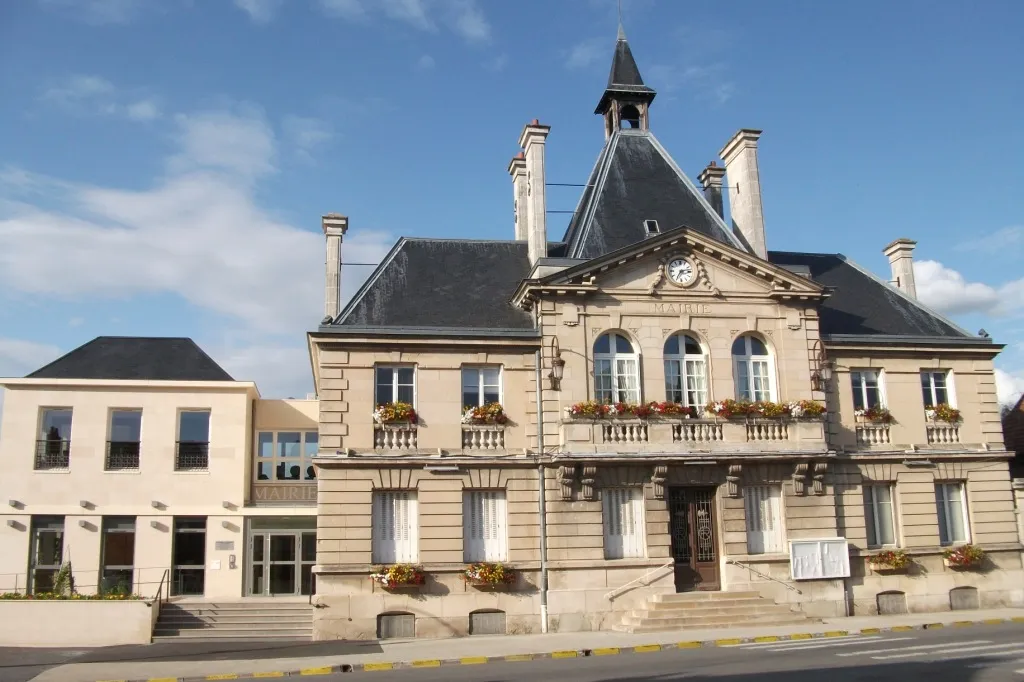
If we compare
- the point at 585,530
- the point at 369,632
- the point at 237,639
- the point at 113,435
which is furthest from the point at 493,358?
the point at 113,435

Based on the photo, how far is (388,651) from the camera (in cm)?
1878

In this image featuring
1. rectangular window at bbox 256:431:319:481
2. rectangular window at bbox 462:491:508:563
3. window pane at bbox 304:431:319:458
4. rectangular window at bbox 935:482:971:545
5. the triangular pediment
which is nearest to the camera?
rectangular window at bbox 462:491:508:563

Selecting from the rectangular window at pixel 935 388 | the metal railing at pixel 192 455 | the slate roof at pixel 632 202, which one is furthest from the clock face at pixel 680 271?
the metal railing at pixel 192 455

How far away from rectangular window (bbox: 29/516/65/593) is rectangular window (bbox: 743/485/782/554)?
1843 centimetres

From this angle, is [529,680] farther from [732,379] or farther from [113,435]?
[113,435]

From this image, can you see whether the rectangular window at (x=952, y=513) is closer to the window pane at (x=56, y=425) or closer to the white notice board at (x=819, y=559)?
the white notice board at (x=819, y=559)

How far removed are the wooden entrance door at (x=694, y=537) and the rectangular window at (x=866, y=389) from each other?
5.00 m

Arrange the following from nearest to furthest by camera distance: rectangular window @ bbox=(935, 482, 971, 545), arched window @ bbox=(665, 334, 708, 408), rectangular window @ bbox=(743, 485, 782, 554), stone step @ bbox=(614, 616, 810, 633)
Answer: stone step @ bbox=(614, 616, 810, 633) < rectangular window @ bbox=(743, 485, 782, 554) < arched window @ bbox=(665, 334, 708, 408) < rectangular window @ bbox=(935, 482, 971, 545)

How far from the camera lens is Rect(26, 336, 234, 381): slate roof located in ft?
91.7

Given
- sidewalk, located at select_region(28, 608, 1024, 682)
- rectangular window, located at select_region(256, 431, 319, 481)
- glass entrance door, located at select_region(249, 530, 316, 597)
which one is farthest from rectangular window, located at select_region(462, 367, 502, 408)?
glass entrance door, located at select_region(249, 530, 316, 597)

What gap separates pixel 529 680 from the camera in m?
14.3

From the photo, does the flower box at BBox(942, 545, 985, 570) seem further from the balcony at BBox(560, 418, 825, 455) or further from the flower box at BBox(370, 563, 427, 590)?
the flower box at BBox(370, 563, 427, 590)

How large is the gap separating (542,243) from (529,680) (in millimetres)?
13011

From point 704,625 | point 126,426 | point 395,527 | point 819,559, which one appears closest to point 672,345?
point 819,559
